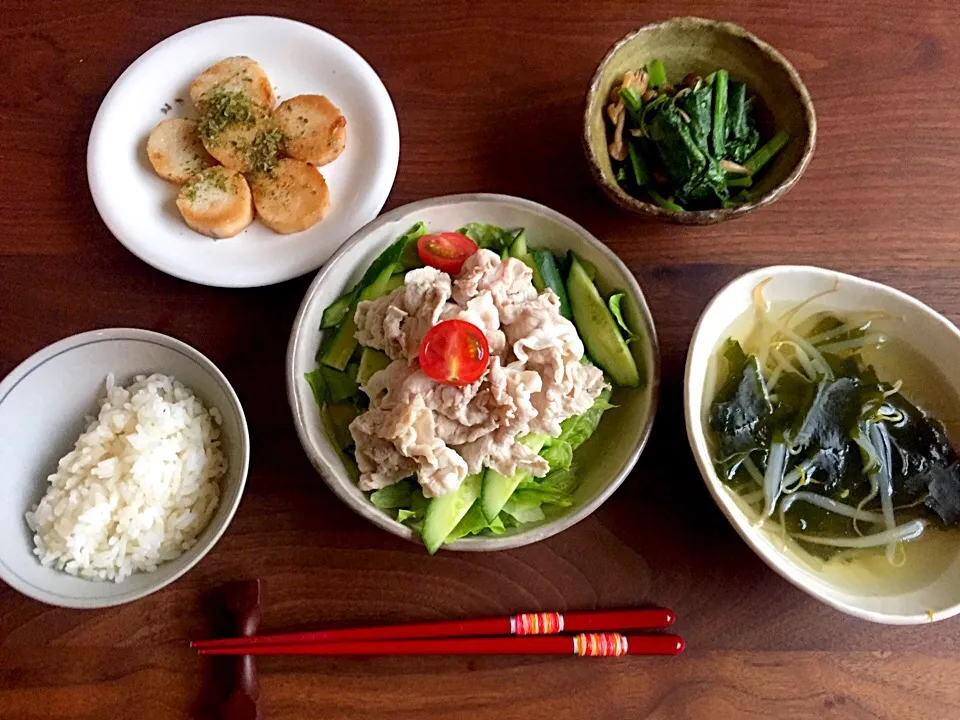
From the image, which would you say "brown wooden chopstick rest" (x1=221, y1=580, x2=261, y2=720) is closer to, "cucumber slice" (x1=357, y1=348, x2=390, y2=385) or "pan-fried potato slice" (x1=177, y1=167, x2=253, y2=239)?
"cucumber slice" (x1=357, y1=348, x2=390, y2=385)

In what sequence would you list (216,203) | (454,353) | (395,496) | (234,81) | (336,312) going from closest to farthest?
(454,353), (395,496), (336,312), (216,203), (234,81)

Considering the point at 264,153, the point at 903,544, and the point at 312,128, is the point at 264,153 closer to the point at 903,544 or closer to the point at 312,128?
the point at 312,128

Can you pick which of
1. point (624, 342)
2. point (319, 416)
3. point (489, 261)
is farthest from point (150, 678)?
point (624, 342)

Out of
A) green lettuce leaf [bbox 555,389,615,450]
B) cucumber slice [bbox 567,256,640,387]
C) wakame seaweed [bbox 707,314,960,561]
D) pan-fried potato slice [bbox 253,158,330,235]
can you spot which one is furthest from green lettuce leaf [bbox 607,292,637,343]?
pan-fried potato slice [bbox 253,158,330,235]

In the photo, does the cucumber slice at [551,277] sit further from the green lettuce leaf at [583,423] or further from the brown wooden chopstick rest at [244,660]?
the brown wooden chopstick rest at [244,660]

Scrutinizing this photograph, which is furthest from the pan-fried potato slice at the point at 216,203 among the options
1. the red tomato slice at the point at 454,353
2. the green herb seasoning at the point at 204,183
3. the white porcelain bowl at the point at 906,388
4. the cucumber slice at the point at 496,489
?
the white porcelain bowl at the point at 906,388

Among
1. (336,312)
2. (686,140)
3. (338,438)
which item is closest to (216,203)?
(336,312)
